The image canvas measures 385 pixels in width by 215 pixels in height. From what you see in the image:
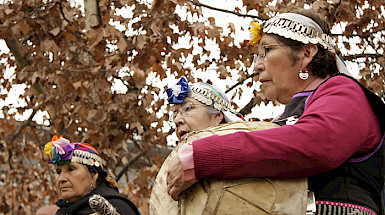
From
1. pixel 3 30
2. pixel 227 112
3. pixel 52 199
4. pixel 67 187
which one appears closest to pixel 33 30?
pixel 3 30

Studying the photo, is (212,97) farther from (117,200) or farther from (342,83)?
(342,83)

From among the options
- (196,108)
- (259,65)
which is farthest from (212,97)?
(259,65)

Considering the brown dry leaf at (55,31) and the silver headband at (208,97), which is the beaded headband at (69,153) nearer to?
the silver headband at (208,97)

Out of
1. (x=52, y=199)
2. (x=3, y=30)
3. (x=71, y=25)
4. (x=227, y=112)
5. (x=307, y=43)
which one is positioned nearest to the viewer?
(x=307, y=43)

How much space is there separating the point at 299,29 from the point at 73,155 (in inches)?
122

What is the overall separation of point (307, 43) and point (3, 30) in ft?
19.8

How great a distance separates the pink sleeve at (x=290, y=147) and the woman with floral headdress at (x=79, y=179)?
262cm

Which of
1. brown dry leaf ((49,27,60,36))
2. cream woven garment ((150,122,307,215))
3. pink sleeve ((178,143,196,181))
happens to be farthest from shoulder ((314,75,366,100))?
brown dry leaf ((49,27,60,36))

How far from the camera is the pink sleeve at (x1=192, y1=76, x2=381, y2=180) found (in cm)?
183

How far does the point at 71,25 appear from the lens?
7902 millimetres

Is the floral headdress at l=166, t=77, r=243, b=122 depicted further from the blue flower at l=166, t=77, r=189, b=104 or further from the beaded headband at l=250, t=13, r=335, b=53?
the beaded headband at l=250, t=13, r=335, b=53

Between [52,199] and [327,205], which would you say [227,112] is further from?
[52,199]

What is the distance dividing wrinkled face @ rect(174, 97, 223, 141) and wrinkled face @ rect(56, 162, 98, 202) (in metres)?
1.20

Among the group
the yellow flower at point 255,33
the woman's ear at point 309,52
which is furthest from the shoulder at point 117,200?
the woman's ear at point 309,52
